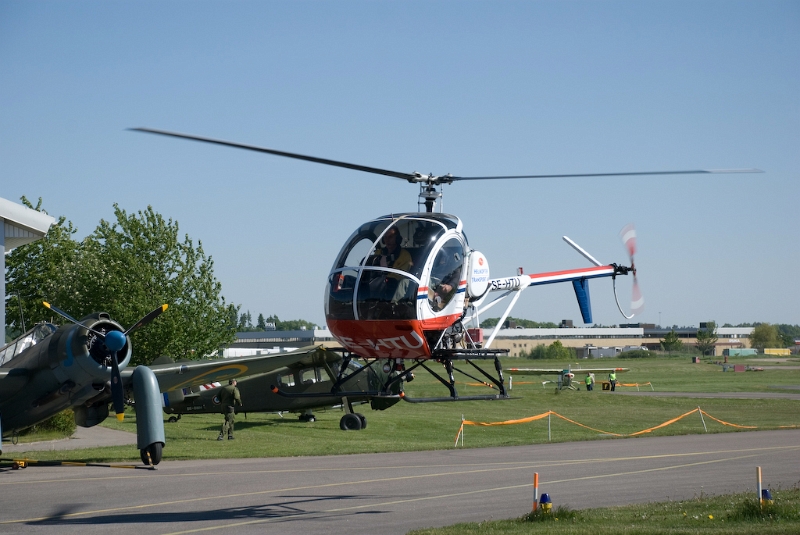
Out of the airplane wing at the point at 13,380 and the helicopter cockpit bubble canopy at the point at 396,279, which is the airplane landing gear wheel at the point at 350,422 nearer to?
the airplane wing at the point at 13,380

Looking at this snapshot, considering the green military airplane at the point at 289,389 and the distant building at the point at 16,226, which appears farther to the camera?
the green military airplane at the point at 289,389

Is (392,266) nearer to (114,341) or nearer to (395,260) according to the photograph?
(395,260)

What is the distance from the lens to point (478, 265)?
48.9 ft

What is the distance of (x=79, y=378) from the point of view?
18.5m

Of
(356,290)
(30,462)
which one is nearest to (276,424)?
(30,462)

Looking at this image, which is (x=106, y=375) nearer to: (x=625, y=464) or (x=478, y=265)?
(x=478, y=265)

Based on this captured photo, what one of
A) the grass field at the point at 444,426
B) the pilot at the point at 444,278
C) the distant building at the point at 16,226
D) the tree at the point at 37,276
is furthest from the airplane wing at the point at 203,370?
the tree at the point at 37,276

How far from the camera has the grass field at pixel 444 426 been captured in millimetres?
23969

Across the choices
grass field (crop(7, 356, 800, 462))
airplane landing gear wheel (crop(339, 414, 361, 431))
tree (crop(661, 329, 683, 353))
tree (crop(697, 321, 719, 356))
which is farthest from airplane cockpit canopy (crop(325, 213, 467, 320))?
tree (crop(697, 321, 719, 356))

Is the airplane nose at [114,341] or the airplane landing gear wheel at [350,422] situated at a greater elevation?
the airplane nose at [114,341]

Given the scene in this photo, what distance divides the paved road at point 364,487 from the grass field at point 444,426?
7.09 ft

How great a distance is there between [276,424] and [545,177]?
20218 millimetres

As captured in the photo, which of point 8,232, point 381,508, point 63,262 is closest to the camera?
point 381,508

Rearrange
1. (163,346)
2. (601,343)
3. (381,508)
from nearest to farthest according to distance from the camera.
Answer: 1. (381,508)
2. (163,346)
3. (601,343)
